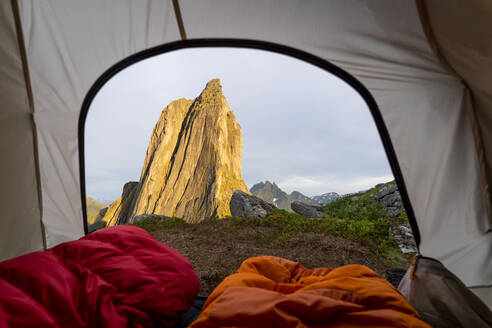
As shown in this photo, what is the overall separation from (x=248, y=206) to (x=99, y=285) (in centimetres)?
514

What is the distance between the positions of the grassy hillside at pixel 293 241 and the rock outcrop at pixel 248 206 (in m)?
0.83

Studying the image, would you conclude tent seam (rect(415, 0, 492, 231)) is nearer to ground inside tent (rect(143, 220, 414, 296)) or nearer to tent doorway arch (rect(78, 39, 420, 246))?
tent doorway arch (rect(78, 39, 420, 246))

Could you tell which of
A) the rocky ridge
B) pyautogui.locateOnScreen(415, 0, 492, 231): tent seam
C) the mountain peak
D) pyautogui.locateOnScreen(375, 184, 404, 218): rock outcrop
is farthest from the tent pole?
the mountain peak

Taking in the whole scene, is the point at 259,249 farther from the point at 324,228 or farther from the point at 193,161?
the point at 193,161

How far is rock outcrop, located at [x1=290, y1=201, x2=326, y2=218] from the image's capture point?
18.0 feet

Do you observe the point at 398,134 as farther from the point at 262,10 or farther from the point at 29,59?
the point at 29,59

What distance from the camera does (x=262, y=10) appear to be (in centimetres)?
167

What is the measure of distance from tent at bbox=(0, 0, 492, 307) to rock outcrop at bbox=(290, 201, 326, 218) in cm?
377

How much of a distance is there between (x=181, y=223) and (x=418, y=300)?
16.9ft

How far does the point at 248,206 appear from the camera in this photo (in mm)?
6090

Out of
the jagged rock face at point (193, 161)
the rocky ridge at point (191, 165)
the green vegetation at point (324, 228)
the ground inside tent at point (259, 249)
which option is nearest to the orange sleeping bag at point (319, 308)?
the ground inside tent at point (259, 249)

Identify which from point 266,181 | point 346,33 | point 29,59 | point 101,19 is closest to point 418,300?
point 346,33

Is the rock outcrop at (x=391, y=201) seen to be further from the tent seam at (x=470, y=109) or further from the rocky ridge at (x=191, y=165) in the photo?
the rocky ridge at (x=191, y=165)

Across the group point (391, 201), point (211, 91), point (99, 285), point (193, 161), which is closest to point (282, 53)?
point (99, 285)
